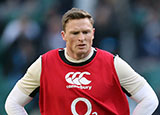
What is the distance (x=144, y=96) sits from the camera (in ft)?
14.6

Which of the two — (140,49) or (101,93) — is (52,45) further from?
(101,93)

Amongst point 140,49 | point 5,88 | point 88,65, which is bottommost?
point 5,88

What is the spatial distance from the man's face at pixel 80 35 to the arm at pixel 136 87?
1.18 feet

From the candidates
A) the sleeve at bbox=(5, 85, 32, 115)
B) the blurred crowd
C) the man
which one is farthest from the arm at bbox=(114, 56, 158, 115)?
the blurred crowd

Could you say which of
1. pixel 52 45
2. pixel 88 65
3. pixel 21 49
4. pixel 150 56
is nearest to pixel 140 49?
pixel 150 56

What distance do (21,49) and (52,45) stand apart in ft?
2.00

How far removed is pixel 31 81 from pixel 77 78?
1.59 ft

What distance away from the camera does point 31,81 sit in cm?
454

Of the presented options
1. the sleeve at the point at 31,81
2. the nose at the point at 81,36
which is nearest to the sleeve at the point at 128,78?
the nose at the point at 81,36

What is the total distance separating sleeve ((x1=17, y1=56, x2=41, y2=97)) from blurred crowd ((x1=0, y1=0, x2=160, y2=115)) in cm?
343

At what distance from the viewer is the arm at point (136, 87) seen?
4406 millimetres

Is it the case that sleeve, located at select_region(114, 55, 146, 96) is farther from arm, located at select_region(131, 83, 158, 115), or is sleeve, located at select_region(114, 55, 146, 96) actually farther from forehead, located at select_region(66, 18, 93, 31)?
forehead, located at select_region(66, 18, 93, 31)

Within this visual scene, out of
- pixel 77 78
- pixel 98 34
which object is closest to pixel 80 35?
pixel 77 78

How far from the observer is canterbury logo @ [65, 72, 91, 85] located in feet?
14.7
